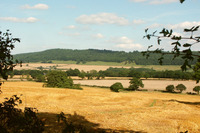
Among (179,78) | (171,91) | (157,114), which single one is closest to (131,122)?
(157,114)

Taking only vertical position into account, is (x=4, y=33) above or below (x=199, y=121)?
above

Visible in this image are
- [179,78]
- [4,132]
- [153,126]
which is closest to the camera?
[4,132]

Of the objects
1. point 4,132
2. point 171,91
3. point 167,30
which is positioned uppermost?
point 167,30

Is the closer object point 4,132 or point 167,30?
point 167,30

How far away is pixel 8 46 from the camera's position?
22.9ft

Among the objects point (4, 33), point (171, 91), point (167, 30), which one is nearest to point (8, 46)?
point (4, 33)

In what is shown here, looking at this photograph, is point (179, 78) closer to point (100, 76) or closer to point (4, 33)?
point (100, 76)

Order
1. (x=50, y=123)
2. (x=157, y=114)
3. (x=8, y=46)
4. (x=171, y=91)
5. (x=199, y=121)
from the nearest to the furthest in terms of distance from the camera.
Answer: (x=8, y=46) < (x=50, y=123) < (x=199, y=121) < (x=157, y=114) < (x=171, y=91)

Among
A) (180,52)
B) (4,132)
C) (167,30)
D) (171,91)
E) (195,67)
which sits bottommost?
(171,91)

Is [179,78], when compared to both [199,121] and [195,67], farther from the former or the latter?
[195,67]

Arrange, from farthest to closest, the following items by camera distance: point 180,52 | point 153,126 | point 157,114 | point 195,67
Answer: point 157,114 → point 153,126 → point 195,67 → point 180,52

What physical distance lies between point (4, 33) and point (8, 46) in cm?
44

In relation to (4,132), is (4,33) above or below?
above

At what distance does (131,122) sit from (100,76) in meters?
116
